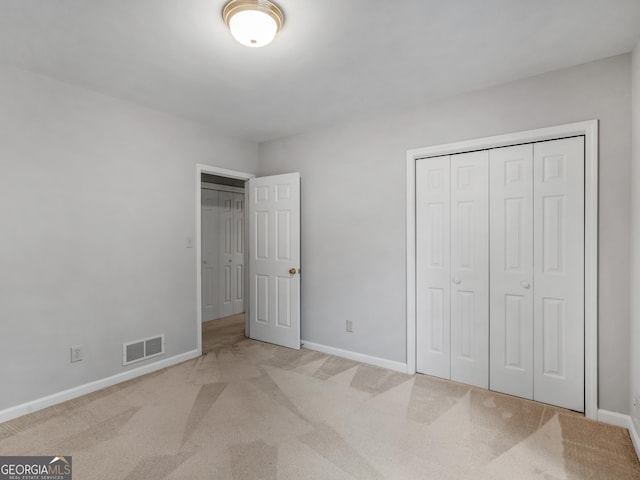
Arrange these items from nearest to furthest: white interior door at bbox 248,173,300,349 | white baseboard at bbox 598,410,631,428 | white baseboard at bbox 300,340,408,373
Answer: white baseboard at bbox 598,410,631,428 < white baseboard at bbox 300,340,408,373 < white interior door at bbox 248,173,300,349

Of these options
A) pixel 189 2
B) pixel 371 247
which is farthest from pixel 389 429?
pixel 189 2

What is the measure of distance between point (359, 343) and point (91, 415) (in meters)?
2.31

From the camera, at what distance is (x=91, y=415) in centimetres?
249

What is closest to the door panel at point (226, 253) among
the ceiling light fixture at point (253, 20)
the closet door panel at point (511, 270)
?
the ceiling light fixture at point (253, 20)

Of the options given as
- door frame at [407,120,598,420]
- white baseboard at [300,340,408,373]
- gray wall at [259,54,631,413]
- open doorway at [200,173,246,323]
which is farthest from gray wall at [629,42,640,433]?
open doorway at [200,173,246,323]

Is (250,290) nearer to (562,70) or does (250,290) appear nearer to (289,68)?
(289,68)

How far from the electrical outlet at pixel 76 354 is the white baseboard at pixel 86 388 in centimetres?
22

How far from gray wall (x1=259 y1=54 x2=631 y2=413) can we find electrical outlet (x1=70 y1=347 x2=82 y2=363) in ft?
7.00

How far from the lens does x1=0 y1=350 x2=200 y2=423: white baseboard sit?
8.05 ft

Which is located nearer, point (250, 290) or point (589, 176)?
point (589, 176)

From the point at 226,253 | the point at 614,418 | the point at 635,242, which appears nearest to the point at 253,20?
the point at 635,242

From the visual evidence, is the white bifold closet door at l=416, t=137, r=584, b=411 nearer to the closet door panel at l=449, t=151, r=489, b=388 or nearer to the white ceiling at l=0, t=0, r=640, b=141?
the closet door panel at l=449, t=151, r=489, b=388

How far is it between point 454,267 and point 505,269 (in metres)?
0.40

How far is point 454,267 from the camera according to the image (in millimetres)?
3047
